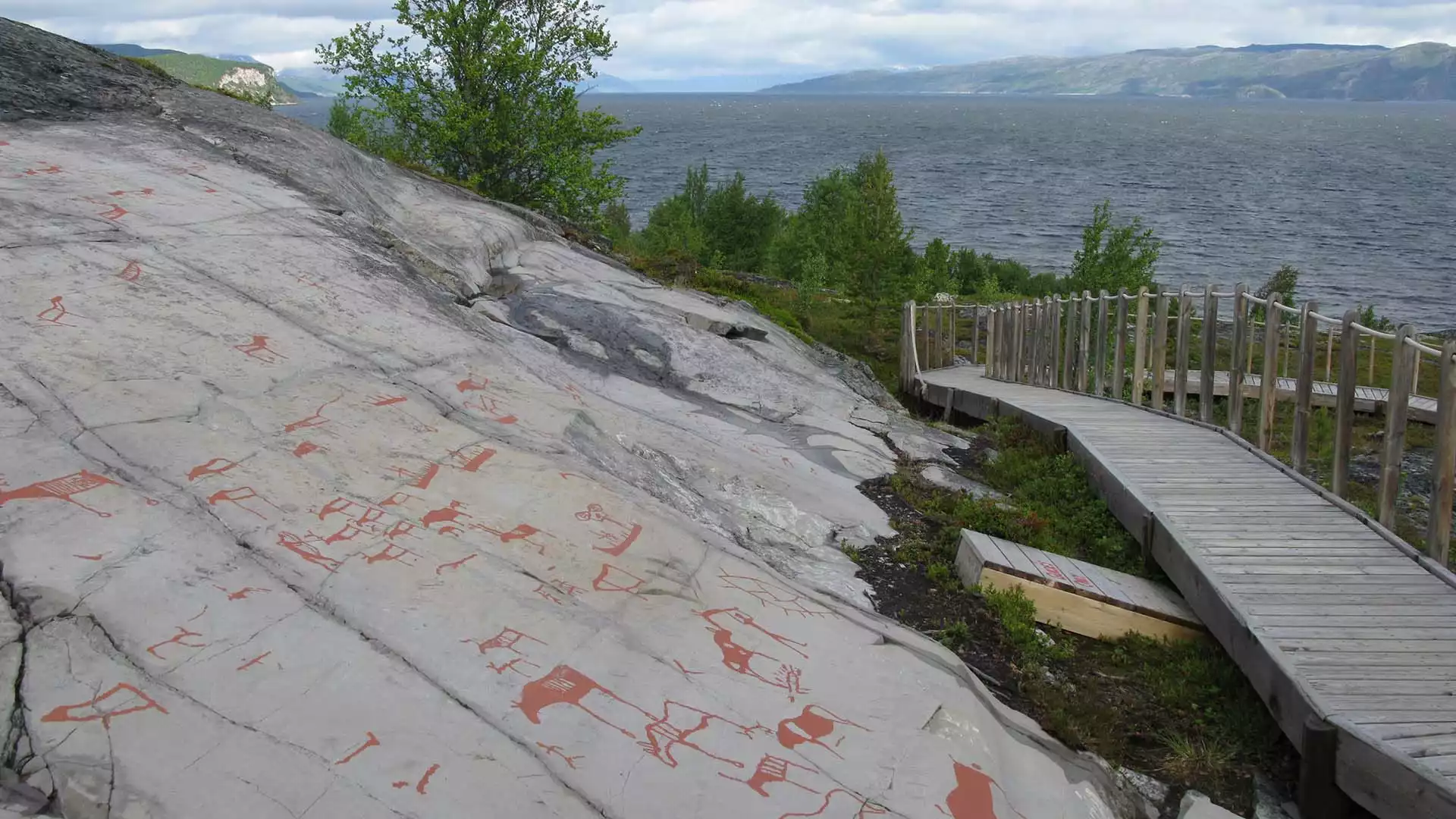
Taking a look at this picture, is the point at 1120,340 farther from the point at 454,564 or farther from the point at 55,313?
the point at 55,313

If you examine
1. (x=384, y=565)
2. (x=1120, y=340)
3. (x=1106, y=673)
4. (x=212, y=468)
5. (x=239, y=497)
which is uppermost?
(x=212, y=468)

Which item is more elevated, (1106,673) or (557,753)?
(557,753)

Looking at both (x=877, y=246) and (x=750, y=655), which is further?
(x=877, y=246)

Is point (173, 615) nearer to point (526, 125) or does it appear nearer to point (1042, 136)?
point (526, 125)

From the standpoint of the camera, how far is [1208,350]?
12109mm

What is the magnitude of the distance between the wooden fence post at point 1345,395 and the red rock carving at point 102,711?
8.97 metres

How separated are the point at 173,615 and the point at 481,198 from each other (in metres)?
12.6

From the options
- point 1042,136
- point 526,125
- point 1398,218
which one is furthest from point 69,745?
point 1042,136

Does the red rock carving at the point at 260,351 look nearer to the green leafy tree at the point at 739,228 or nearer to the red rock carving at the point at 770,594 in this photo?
the red rock carving at the point at 770,594

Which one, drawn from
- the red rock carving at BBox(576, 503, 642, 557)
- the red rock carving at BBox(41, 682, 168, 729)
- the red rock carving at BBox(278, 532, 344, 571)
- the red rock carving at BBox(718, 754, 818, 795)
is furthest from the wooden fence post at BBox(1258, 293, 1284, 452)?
the red rock carving at BBox(41, 682, 168, 729)

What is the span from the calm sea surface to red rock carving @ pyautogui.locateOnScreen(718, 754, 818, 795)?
2682 centimetres

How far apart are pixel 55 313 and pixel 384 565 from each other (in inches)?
143

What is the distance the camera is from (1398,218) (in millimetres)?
75000

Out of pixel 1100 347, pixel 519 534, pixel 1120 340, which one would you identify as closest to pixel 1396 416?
pixel 1120 340
